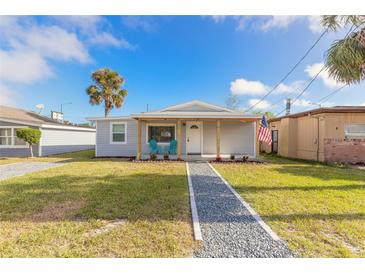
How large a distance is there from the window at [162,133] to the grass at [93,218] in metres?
6.86

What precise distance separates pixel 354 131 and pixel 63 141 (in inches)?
799

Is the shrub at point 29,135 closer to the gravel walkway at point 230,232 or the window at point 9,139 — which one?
the window at point 9,139

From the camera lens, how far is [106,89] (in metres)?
22.6

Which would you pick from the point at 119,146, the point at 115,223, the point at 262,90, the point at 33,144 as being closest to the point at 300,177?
the point at 115,223

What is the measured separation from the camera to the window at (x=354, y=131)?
11.5 m

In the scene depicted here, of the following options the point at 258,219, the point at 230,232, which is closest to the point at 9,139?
the point at 230,232

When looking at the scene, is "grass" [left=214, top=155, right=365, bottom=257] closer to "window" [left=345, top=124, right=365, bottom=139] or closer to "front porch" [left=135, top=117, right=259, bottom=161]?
"window" [left=345, top=124, right=365, bottom=139]

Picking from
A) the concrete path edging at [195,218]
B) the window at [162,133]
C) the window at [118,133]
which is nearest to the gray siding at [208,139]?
the window at [118,133]

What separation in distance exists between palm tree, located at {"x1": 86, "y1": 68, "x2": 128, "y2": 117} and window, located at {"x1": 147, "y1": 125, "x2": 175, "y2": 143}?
437 inches

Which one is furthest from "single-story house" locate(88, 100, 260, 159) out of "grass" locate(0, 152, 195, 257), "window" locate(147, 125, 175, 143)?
"grass" locate(0, 152, 195, 257)

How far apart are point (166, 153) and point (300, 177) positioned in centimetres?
764

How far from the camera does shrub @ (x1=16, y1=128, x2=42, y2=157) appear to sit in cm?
1254

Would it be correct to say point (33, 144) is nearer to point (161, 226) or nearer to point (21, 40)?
point (21, 40)
